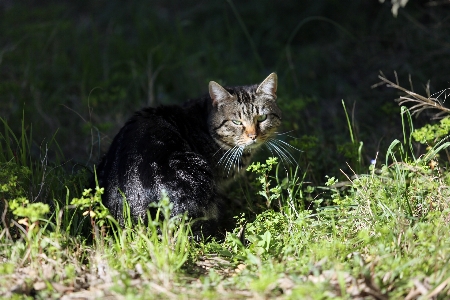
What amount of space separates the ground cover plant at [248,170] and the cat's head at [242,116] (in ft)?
0.88

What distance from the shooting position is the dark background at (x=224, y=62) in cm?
499

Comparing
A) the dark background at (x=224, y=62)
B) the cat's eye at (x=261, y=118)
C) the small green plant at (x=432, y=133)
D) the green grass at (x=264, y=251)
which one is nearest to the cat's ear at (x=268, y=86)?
the cat's eye at (x=261, y=118)

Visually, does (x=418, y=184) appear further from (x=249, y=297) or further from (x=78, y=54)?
(x=78, y=54)

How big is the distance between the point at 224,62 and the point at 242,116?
2.40 m

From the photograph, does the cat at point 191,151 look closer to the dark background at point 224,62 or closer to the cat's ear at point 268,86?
the cat's ear at point 268,86

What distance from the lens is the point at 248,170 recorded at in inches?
145

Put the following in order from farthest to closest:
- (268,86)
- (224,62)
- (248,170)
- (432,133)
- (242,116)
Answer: (224,62) → (268,86) → (242,116) → (248,170) → (432,133)

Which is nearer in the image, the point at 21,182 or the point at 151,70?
the point at 21,182

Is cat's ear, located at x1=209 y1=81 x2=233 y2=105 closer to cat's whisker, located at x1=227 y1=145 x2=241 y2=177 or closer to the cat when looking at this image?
the cat

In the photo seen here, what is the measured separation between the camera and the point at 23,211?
273cm

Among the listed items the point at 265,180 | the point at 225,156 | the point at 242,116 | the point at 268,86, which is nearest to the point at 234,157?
the point at 225,156

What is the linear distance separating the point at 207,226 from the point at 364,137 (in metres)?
1.82

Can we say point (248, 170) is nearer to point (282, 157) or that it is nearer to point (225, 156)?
point (225, 156)

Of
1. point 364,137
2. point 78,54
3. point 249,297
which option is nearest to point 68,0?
point 78,54
